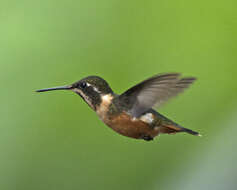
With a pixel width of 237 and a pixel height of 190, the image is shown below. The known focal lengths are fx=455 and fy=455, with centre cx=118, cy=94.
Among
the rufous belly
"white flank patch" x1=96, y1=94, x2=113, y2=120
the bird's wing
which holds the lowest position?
the rufous belly

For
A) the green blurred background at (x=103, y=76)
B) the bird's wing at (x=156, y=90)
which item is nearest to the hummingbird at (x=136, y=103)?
the bird's wing at (x=156, y=90)

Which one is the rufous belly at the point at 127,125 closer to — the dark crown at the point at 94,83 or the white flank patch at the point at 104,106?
the white flank patch at the point at 104,106

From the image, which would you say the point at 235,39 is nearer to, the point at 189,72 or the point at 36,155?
the point at 189,72

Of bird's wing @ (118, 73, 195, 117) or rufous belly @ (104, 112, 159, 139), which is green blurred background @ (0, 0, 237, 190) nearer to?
rufous belly @ (104, 112, 159, 139)

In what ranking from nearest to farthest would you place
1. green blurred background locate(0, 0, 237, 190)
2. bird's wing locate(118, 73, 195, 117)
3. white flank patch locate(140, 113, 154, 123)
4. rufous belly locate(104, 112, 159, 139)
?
bird's wing locate(118, 73, 195, 117) → rufous belly locate(104, 112, 159, 139) → white flank patch locate(140, 113, 154, 123) → green blurred background locate(0, 0, 237, 190)

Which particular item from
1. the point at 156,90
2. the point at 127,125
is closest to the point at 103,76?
the point at 127,125

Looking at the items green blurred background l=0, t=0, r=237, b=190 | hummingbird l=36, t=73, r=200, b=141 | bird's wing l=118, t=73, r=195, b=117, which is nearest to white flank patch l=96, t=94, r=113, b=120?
hummingbird l=36, t=73, r=200, b=141

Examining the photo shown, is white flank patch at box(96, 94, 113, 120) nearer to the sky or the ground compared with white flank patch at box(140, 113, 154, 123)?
nearer to the sky
